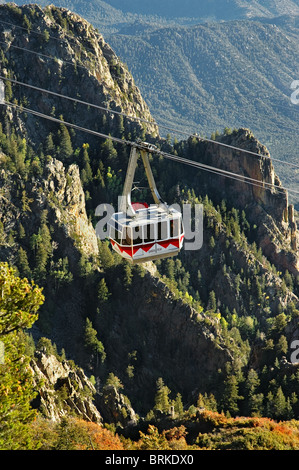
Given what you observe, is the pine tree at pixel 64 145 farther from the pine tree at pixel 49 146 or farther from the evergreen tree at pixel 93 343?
the evergreen tree at pixel 93 343

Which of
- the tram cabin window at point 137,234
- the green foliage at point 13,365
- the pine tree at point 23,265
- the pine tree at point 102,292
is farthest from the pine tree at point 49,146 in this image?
the green foliage at point 13,365

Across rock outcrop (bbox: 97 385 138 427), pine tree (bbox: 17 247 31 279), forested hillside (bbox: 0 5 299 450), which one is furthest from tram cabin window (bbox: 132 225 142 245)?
pine tree (bbox: 17 247 31 279)

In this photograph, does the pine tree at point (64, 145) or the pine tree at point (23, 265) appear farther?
the pine tree at point (64, 145)

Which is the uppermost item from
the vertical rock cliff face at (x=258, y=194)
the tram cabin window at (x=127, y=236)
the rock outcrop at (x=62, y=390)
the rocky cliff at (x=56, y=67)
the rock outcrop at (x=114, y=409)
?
the rocky cliff at (x=56, y=67)

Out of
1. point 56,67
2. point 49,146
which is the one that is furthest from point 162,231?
point 56,67

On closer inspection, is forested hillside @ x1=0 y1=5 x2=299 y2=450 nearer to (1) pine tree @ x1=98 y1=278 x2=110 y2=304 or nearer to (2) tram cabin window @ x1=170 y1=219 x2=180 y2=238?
(1) pine tree @ x1=98 y1=278 x2=110 y2=304

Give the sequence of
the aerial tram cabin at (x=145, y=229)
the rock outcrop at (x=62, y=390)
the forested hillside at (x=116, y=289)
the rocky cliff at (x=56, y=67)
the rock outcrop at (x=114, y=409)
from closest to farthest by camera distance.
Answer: the aerial tram cabin at (x=145, y=229)
the forested hillside at (x=116, y=289)
the rock outcrop at (x=62, y=390)
the rock outcrop at (x=114, y=409)
the rocky cliff at (x=56, y=67)
